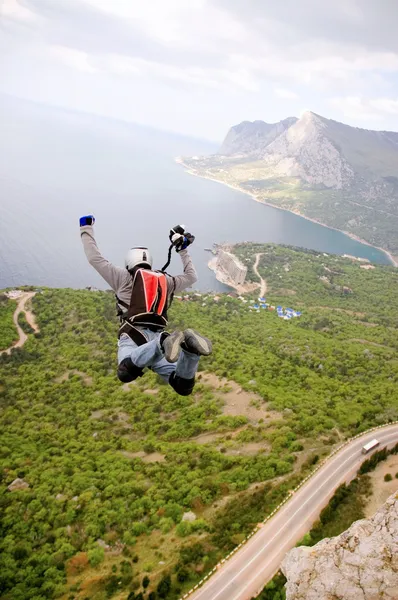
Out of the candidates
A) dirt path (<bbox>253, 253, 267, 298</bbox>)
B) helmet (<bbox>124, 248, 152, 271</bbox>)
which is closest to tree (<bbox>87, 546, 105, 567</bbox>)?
helmet (<bbox>124, 248, 152, 271</bbox>)

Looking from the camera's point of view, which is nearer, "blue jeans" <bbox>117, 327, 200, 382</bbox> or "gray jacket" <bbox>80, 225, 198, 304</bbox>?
"blue jeans" <bbox>117, 327, 200, 382</bbox>

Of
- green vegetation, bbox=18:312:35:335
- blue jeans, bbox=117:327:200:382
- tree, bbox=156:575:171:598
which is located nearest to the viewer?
blue jeans, bbox=117:327:200:382

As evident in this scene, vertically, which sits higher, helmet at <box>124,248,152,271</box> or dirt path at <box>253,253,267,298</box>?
helmet at <box>124,248,152,271</box>

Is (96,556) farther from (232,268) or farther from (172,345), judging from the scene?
(232,268)

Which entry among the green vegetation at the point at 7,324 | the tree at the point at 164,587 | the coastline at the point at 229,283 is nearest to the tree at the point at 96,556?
the tree at the point at 164,587

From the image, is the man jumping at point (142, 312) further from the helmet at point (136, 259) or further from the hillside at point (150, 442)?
the hillside at point (150, 442)

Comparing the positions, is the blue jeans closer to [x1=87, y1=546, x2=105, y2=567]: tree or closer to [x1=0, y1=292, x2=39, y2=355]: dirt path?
[x1=87, y1=546, x2=105, y2=567]: tree

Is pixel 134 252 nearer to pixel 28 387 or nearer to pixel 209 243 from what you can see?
pixel 28 387
